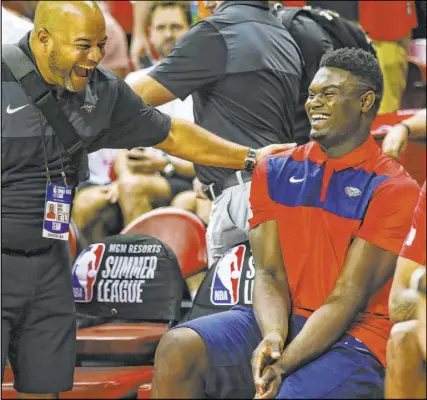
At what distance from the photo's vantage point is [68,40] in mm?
3756

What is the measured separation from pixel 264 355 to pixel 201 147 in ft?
3.57

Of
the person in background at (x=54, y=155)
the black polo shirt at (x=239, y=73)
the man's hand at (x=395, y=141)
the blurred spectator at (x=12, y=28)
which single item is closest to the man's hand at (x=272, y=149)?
the person in background at (x=54, y=155)

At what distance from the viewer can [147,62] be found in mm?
6328

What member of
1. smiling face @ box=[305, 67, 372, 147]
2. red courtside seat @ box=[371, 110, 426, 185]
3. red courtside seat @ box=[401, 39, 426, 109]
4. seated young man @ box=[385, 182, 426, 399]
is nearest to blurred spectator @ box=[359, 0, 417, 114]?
red courtside seat @ box=[401, 39, 426, 109]

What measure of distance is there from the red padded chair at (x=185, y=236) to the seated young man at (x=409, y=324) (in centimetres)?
201

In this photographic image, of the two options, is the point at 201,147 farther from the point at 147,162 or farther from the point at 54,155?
the point at 147,162

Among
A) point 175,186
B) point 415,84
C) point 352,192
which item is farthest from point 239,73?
point 415,84

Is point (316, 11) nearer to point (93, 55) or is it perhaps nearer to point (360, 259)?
point (93, 55)

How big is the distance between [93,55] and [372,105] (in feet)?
3.04

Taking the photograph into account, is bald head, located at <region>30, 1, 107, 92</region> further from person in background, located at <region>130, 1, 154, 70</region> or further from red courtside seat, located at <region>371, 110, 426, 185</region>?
person in background, located at <region>130, 1, 154, 70</region>

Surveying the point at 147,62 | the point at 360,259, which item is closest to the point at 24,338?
the point at 360,259

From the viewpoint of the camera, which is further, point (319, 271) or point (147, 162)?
point (147, 162)

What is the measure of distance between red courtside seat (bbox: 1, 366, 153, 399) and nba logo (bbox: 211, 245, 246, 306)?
0.47 m

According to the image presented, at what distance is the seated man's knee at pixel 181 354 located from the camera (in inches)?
128
